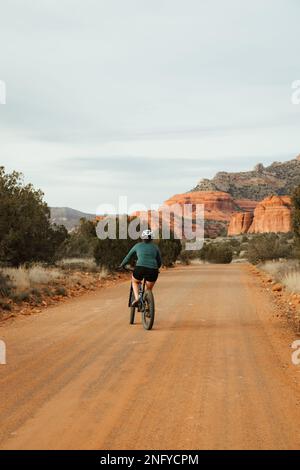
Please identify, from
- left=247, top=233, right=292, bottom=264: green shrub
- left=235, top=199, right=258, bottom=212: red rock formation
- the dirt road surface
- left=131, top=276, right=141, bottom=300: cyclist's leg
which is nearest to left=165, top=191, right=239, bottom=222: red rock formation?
left=235, top=199, right=258, bottom=212: red rock formation

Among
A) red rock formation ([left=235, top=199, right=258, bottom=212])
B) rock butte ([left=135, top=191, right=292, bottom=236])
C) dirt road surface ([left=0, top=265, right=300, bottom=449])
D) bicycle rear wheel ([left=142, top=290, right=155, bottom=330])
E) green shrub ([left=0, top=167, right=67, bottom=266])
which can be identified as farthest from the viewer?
red rock formation ([left=235, top=199, right=258, bottom=212])

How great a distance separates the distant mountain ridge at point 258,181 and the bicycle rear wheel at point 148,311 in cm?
11391

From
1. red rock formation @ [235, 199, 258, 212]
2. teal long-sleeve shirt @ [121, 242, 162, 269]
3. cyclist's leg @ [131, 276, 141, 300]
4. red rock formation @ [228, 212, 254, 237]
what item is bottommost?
cyclist's leg @ [131, 276, 141, 300]

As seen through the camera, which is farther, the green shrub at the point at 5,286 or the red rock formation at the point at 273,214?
the red rock formation at the point at 273,214

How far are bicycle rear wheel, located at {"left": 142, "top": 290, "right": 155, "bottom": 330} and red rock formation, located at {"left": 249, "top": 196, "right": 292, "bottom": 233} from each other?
111 metres

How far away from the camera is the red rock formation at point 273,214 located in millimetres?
120438

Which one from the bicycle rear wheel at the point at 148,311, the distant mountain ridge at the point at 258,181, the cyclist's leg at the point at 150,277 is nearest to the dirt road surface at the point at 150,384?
the bicycle rear wheel at the point at 148,311

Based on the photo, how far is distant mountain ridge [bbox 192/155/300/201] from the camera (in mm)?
130750

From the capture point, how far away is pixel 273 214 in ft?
399

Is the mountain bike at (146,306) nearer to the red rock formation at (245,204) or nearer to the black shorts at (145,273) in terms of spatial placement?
the black shorts at (145,273)

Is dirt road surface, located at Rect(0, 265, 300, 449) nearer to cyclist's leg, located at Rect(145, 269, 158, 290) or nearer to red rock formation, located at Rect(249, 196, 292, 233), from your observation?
cyclist's leg, located at Rect(145, 269, 158, 290)

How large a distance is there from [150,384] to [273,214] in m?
118
